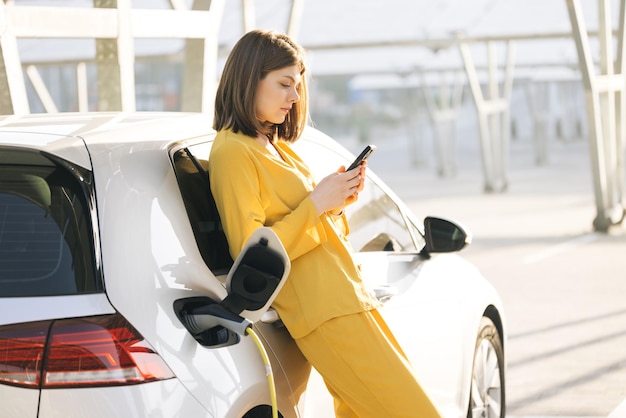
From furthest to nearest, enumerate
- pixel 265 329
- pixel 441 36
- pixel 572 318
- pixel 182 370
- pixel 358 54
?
pixel 358 54 < pixel 441 36 < pixel 572 318 < pixel 265 329 < pixel 182 370

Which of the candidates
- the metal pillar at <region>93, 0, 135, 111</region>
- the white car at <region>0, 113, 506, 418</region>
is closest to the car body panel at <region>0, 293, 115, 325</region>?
the white car at <region>0, 113, 506, 418</region>

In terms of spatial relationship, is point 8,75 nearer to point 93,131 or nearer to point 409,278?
point 409,278

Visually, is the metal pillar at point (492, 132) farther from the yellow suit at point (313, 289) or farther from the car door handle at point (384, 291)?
the yellow suit at point (313, 289)

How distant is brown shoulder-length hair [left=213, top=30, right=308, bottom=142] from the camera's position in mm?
3496

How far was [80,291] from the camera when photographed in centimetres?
280

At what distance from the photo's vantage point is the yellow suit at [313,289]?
130 inches

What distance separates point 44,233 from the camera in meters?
2.89

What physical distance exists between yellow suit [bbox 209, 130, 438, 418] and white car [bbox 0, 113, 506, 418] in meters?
0.08

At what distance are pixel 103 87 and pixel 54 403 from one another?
5.60m

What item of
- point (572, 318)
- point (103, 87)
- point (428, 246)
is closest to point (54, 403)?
point (428, 246)

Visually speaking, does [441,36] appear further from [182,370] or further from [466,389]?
[182,370]

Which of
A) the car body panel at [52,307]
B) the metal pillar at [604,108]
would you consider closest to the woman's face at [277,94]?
the car body panel at [52,307]

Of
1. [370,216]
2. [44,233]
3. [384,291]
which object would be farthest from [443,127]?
[44,233]

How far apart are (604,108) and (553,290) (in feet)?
23.4
